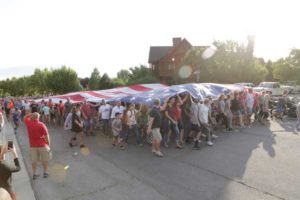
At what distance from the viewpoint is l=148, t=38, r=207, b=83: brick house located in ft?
156

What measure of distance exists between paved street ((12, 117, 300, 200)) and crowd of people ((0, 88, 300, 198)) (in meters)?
0.64

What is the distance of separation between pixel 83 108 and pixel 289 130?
990 centimetres

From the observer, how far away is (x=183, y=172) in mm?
7688

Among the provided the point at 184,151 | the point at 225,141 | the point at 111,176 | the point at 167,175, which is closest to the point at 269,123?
the point at 225,141

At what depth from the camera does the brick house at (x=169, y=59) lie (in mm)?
47406

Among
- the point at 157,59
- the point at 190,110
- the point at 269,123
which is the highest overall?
the point at 157,59

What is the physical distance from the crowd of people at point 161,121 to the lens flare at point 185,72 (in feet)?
69.7

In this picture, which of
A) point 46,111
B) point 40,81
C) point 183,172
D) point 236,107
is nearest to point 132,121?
point 183,172

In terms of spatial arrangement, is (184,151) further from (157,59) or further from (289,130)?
(157,59)

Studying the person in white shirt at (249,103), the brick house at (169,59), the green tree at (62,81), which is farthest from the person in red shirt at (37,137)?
the green tree at (62,81)

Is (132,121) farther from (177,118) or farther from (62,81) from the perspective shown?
(62,81)

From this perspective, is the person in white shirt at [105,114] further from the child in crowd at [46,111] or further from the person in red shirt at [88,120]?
the child in crowd at [46,111]

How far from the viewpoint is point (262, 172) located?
7.35 meters

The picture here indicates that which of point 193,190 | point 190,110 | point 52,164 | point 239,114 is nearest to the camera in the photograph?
point 193,190
